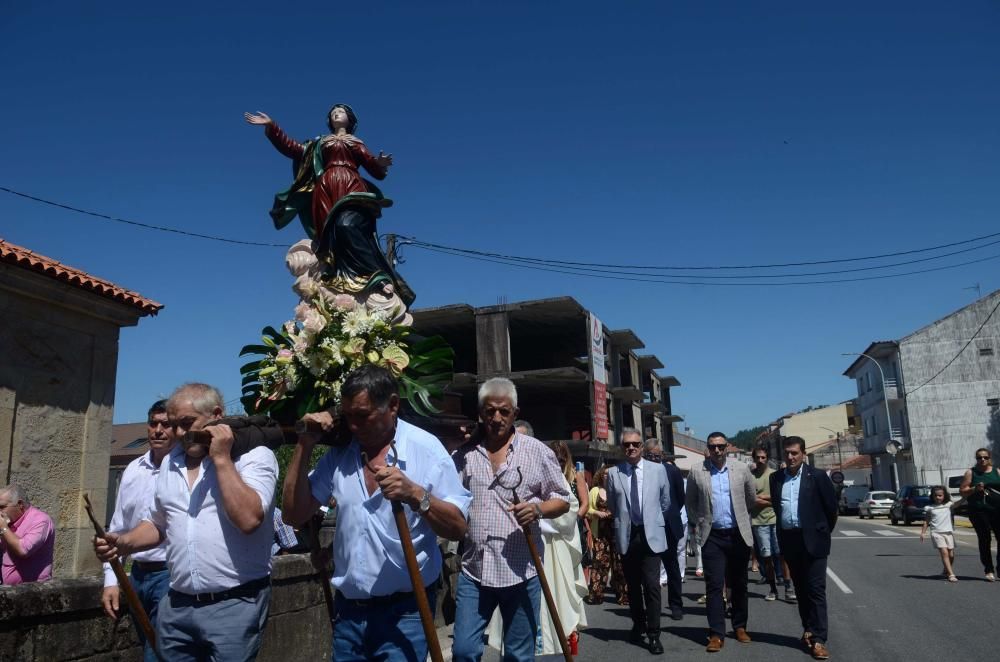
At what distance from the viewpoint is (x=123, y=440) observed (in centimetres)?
4622

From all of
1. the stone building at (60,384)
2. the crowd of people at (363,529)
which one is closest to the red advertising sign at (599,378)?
the stone building at (60,384)

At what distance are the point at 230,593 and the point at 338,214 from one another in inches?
222

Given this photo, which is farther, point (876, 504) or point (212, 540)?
Result: point (876, 504)

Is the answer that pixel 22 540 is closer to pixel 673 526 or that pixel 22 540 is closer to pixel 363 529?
pixel 363 529

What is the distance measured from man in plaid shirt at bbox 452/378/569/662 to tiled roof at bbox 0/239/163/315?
6.49 m

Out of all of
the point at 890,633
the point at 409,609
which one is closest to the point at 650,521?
the point at 890,633

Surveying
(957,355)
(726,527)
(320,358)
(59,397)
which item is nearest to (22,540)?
(320,358)

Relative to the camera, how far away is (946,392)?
1810 inches

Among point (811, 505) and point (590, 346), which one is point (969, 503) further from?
point (590, 346)

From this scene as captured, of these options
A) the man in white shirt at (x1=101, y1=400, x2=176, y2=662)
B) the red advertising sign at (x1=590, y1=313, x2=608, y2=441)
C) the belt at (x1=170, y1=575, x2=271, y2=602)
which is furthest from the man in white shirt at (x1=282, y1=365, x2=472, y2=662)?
the red advertising sign at (x1=590, y1=313, x2=608, y2=441)

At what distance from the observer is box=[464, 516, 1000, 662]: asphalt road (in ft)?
22.8

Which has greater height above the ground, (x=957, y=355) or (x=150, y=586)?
(x=957, y=355)

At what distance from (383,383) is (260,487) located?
2.25 feet

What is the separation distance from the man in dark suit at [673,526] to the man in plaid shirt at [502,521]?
142 inches
